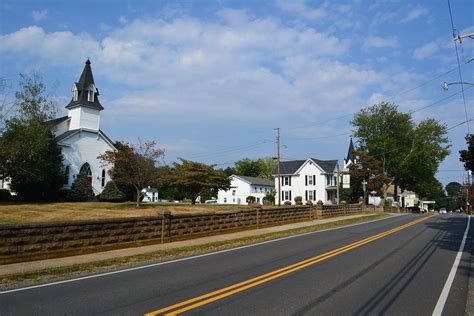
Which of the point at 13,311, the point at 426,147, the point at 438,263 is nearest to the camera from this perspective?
the point at 13,311

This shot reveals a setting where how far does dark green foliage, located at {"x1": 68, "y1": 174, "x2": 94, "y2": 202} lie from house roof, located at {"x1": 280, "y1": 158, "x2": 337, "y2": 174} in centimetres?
4087

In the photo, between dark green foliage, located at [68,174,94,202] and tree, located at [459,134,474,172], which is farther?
dark green foliage, located at [68,174,94,202]

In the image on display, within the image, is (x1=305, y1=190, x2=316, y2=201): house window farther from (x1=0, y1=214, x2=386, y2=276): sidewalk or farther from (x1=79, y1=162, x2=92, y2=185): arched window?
(x1=0, y1=214, x2=386, y2=276): sidewalk

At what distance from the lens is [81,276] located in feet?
34.1

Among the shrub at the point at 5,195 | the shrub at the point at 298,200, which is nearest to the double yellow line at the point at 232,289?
the shrub at the point at 5,195

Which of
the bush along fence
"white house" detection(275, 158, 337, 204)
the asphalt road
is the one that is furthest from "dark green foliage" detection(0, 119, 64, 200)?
"white house" detection(275, 158, 337, 204)

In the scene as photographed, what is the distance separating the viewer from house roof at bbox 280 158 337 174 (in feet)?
239

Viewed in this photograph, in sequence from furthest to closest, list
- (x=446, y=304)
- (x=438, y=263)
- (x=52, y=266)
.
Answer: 1. (x=438, y=263)
2. (x=52, y=266)
3. (x=446, y=304)

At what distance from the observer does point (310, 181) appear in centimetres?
7369

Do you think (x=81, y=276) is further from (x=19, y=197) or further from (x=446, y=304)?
(x=19, y=197)

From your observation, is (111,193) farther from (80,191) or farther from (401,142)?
(401,142)

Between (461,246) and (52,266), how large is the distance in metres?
14.4

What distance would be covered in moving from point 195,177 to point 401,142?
48.1 m

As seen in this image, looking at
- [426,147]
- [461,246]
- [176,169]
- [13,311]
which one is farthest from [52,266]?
[426,147]
